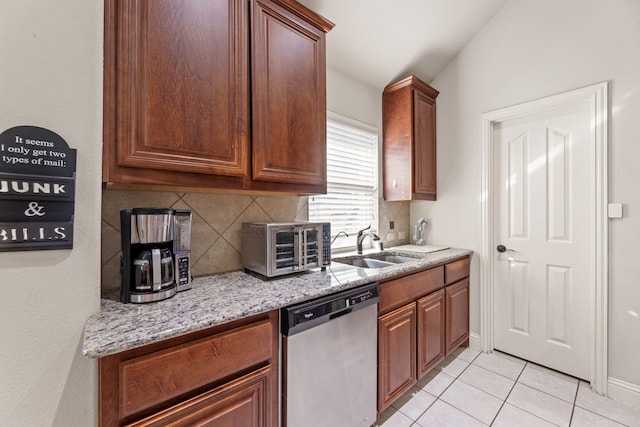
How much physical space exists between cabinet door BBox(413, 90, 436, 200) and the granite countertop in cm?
121

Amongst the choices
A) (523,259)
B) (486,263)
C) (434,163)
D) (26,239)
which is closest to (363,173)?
(434,163)

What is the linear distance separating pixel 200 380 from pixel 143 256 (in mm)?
537

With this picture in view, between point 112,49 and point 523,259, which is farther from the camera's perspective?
point 523,259

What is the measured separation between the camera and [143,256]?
3.70 feet

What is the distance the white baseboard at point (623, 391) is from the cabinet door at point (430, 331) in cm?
108

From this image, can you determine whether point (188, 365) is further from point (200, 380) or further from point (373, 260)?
point (373, 260)

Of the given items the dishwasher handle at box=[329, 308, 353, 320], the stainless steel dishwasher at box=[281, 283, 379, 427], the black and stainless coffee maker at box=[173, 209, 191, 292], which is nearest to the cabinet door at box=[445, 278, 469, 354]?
the stainless steel dishwasher at box=[281, 283, 379, 427]

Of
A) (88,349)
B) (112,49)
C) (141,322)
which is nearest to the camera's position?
(88,349)

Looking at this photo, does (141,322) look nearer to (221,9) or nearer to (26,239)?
(26,239)

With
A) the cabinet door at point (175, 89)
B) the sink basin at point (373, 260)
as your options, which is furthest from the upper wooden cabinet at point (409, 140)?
the cabinet door at point (175, 89)

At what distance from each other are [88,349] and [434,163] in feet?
9.69

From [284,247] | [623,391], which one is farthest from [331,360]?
[623,391]

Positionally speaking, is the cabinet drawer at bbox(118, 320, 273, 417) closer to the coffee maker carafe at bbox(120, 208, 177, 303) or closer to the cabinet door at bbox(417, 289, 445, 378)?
the coffee maker carafe at bbox(120, 208, 177, 303)

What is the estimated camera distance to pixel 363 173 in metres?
2.69
